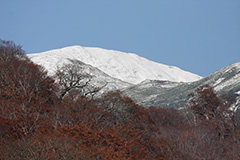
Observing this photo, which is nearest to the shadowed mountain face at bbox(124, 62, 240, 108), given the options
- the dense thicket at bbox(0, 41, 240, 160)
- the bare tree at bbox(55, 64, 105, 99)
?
the dense thicket at bbox(0, 41, 240, 160)

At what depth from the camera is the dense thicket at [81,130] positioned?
19.6 metres

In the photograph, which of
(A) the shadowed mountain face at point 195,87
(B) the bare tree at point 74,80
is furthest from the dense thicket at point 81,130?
(A) the shadowed mountain face at point 195,87

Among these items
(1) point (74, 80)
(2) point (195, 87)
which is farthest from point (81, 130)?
(2) point (195, 87)

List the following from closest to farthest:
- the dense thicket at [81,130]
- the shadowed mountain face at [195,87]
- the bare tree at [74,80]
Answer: the dense thicket at [81,130] < the bare tree at [74,80] < the shadowed mountain face at [195,87]

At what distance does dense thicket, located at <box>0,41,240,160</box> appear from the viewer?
19.6 meters

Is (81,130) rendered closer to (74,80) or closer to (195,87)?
(74,80)

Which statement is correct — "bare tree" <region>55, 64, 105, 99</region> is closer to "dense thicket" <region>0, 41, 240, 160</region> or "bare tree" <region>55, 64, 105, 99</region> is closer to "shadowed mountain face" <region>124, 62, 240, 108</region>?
"dense thicket" <region>0, 41, 240, 160</region>

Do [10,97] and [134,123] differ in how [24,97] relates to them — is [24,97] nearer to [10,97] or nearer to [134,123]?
[10,97]

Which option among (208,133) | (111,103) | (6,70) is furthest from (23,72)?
(208,133)

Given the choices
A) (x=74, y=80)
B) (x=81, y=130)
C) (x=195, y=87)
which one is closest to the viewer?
(x=81, y=130)

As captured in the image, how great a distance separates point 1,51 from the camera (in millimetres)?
65000

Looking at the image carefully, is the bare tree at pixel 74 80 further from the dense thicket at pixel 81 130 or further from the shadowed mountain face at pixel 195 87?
the shadowed mountain face at pixel 195 87

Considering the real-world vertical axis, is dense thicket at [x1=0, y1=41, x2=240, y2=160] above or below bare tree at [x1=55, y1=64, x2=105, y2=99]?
below

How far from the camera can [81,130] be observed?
2728 centimetres
